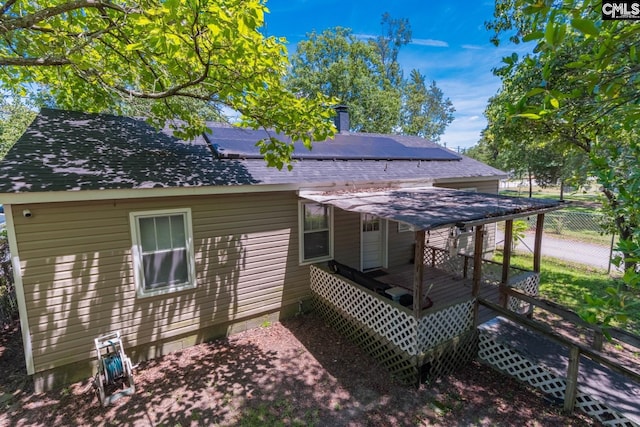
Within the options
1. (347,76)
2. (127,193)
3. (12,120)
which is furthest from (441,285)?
(12,120)

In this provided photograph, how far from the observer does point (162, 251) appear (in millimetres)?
5566

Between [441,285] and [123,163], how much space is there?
733 centimetres

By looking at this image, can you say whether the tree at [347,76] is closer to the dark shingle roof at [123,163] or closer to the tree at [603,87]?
the dark shingle roof at [123,163]

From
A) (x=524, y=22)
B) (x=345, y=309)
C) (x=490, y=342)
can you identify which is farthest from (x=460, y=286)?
(x=524, y=22)

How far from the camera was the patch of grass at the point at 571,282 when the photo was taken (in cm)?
768

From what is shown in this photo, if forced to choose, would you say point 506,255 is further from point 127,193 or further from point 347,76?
point 347,76

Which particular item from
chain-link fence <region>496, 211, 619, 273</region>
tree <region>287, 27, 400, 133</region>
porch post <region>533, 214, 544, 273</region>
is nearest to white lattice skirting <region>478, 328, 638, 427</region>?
porch post <region>533, 214, 544, 273</region>

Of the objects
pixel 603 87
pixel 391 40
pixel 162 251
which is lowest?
pixel 162 251

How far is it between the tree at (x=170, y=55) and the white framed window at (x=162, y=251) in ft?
6.89

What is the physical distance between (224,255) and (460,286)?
5542mm

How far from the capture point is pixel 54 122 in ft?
21.6

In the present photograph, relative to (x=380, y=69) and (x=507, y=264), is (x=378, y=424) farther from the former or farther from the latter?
(x=380, y=69)

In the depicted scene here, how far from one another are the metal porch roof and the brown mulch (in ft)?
8.83

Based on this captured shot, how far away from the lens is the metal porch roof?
471 cm
